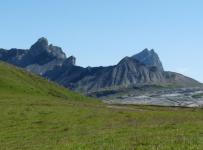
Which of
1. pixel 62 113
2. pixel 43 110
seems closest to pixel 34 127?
pixel 62 113

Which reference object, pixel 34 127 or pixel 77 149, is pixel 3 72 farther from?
pixel 77 149

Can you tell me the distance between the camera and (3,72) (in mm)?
198625

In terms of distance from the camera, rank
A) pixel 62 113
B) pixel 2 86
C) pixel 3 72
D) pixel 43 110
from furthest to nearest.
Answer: pixel 3 72 → pixel 2 86 → pixel 43 110 → pixel 62 113

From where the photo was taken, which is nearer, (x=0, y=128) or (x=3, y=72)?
(x=0, y=128)

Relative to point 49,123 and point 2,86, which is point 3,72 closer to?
point 2,86

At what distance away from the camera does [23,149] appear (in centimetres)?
3494

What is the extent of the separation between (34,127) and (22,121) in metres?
8.78

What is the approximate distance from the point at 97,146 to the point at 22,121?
4518cm

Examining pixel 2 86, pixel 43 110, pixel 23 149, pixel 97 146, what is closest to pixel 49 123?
pixel 43 110

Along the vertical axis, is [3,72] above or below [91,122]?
above

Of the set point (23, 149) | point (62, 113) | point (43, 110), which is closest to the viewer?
point (23, 149)

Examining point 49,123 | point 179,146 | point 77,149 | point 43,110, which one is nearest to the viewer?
point 179,146

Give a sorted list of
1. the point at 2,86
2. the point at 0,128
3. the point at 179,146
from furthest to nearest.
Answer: the point at 2,86, the point at 0,128, the point at 179,146

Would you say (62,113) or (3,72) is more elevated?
(3,72)
